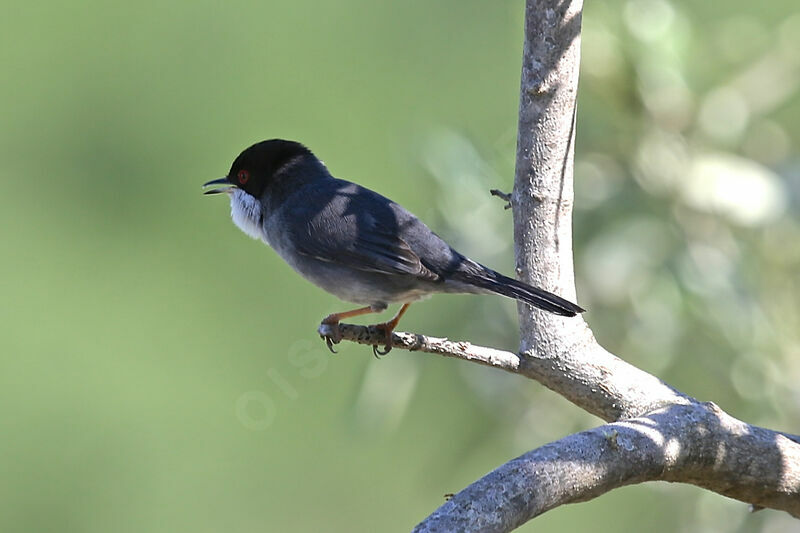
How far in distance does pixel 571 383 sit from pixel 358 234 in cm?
106

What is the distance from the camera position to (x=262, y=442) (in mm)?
6500

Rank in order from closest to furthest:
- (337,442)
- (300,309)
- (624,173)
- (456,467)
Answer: (624,173), (456,467), (337,442), (300,309)

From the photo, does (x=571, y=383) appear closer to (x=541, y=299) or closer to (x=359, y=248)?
(x=541, y=299)

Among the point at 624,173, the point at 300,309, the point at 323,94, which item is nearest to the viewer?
the point at 624,173

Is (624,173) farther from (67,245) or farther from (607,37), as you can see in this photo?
(67,245)

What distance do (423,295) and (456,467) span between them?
93 cm

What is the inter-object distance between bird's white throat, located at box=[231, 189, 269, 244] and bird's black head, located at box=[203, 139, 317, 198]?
0.10ft

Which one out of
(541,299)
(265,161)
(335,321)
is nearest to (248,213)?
(265,161)

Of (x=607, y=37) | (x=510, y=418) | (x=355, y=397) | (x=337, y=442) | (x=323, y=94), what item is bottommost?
(x=355, y=397)

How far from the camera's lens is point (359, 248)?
9.96ft

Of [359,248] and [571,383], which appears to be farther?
[359,248]

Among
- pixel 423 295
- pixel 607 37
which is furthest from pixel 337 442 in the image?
pixel 607 37

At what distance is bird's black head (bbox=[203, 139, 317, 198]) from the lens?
3479 mm

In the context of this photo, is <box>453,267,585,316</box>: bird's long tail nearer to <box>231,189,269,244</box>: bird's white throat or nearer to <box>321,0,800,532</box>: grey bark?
<box>321,0,800,532</box>: grey bark
